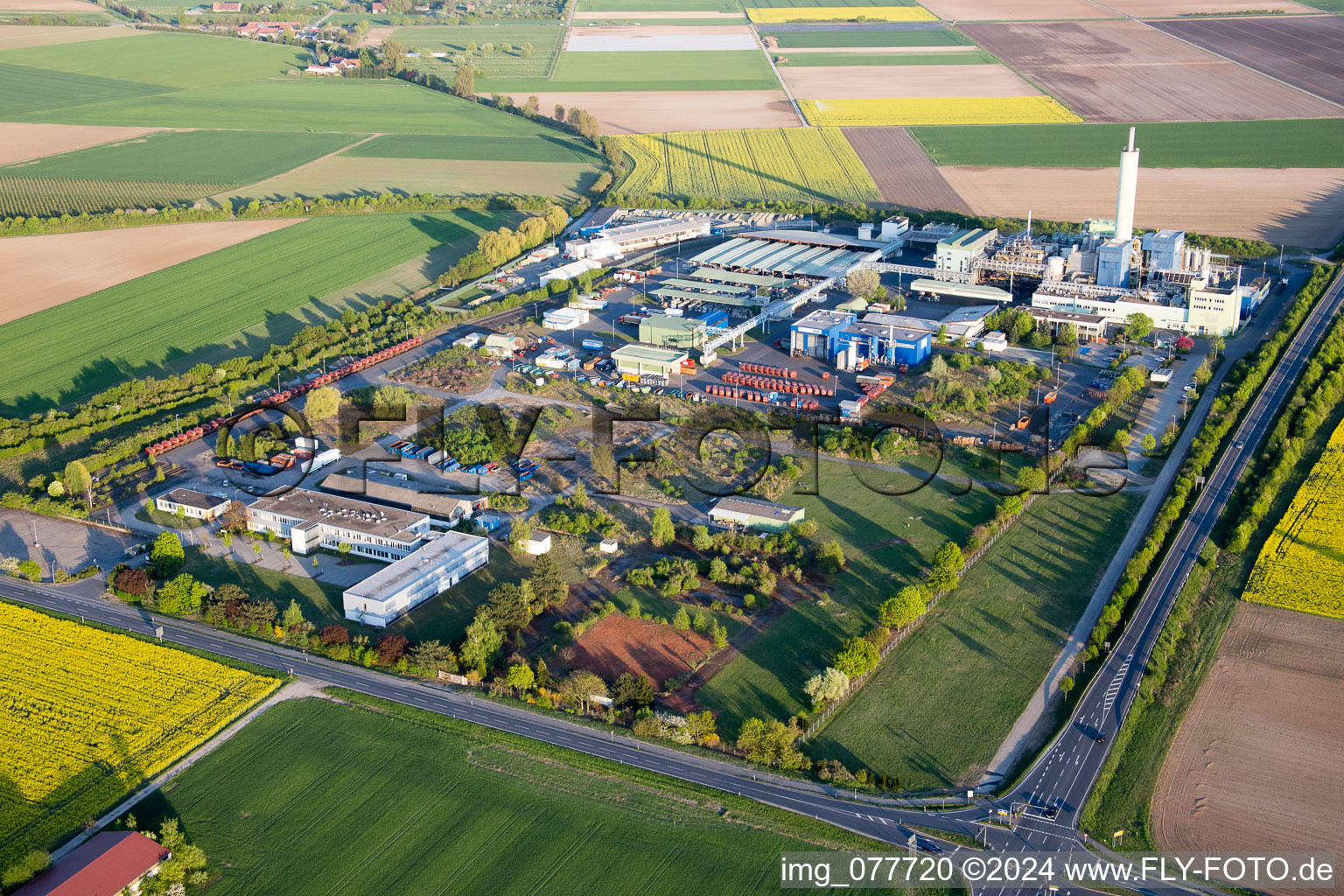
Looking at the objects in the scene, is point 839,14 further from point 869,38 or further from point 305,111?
point 305,111

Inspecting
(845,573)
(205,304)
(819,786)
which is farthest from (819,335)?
(205,304)

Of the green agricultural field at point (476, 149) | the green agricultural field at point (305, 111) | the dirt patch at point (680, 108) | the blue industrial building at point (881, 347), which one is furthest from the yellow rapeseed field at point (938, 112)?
the blue industrial building at point (881, 347)

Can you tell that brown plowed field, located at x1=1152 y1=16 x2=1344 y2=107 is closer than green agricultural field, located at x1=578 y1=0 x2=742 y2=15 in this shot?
Yes

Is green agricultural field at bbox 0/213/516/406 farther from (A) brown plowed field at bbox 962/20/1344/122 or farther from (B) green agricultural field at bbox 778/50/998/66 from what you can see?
(A) brown plowed field at bbox 962/20/1344/122

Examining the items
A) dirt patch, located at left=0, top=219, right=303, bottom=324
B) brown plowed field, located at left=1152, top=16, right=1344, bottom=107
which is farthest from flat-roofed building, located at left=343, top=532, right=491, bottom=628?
brown plowed field, located at left=1152, top=16, right=1344, bottom=107

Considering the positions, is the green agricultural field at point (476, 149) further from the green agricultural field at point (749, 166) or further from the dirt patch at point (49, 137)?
the dirt patch at point (49, 137)

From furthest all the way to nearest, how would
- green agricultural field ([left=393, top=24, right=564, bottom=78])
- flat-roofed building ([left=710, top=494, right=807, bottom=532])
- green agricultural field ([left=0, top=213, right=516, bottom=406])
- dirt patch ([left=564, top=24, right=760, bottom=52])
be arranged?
dirt patch ([left=564, top=24, right=760, bottom=52])
green agricultural field ([left=393, top=24, right=564, bottom=78])
green agricultural field ([left=0, top=213, right=516, bottom=406])
flat-roofed building ([left=710, top=494, right=807, bottom=532])

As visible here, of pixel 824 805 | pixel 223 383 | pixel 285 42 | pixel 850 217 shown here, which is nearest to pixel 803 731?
pixel 824 805
